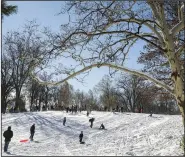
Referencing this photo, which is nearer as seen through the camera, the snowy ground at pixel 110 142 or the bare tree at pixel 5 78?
the snowy ground at pixel 110 142

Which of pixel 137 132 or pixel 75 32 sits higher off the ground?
pixel 75 32

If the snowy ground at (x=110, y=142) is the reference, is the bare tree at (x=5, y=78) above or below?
above

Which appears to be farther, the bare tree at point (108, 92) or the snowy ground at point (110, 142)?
the bare tree at point (108, 92)

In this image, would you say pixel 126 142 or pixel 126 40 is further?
pixel 126 142

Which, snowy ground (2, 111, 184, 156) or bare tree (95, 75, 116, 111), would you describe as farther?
bare tree (95, 75, 116, 111)

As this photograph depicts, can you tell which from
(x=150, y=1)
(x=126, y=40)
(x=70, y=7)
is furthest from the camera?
(x=126, y=40)

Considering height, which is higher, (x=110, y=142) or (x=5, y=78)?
(x=5, y=78)

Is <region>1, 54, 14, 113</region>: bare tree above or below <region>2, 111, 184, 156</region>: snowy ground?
above

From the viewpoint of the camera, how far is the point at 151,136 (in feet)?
74.6

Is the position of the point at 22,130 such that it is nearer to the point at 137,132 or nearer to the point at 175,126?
the point at 137,132

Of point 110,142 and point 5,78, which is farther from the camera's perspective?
point 5,78

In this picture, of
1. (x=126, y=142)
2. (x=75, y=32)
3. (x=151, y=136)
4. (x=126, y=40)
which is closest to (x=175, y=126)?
(x=151, y=136)

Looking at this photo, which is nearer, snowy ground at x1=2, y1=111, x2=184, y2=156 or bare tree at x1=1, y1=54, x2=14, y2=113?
snowy ground at x1=2, y1=111, x2=184, y2=156

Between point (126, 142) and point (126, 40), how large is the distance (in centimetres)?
1109
